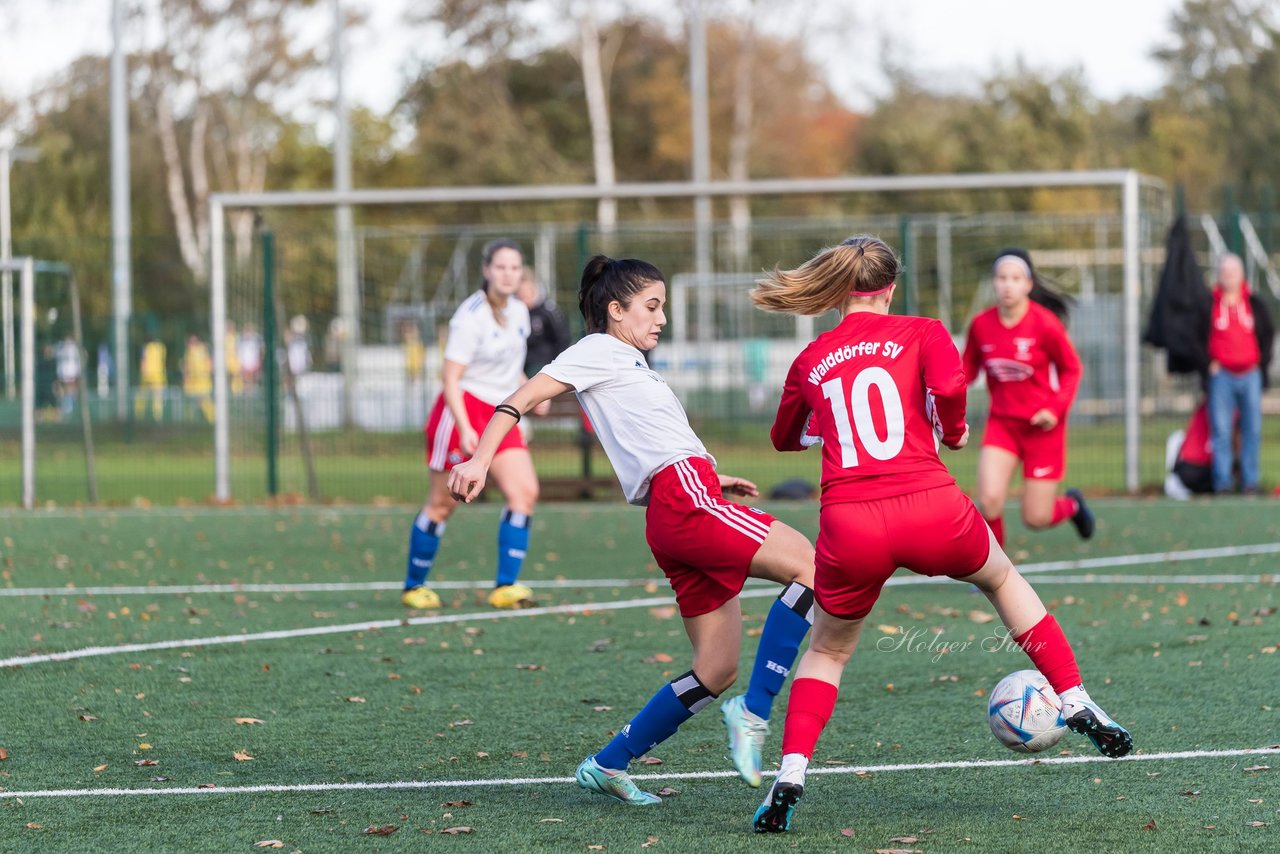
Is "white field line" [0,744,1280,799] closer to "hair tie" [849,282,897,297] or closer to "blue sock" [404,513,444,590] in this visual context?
"hair tie" [849,282,897,297]

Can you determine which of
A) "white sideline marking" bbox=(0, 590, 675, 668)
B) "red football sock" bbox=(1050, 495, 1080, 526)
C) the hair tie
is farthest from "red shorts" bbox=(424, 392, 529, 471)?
the hair tie

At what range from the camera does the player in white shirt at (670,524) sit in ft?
16.4

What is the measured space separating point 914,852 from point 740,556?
1.01 meters

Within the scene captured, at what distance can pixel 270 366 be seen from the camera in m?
17.0

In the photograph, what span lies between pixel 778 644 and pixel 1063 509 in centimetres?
565

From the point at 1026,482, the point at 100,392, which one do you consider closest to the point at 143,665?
the point at 1026,482

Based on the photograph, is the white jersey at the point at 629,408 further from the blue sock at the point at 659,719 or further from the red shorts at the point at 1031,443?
the red shorts at the point at 1031,443

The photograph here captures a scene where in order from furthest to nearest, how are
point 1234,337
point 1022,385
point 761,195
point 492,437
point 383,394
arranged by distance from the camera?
point 383,394
point 761,195
point 1234,337
point 1022,385
point 492,437

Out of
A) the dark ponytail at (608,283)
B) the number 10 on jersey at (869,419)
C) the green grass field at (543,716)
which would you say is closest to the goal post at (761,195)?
the green grass field at (543,716)

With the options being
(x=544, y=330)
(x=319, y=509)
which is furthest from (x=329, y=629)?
(x=319, y=509)

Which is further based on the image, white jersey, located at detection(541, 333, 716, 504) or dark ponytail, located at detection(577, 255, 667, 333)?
dark ponytail, located at detection(577, 255, 667, 333)

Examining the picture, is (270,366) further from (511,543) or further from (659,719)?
(659,719)

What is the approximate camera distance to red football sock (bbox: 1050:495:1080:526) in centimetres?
1022

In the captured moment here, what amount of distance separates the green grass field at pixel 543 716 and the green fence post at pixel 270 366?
555cm
